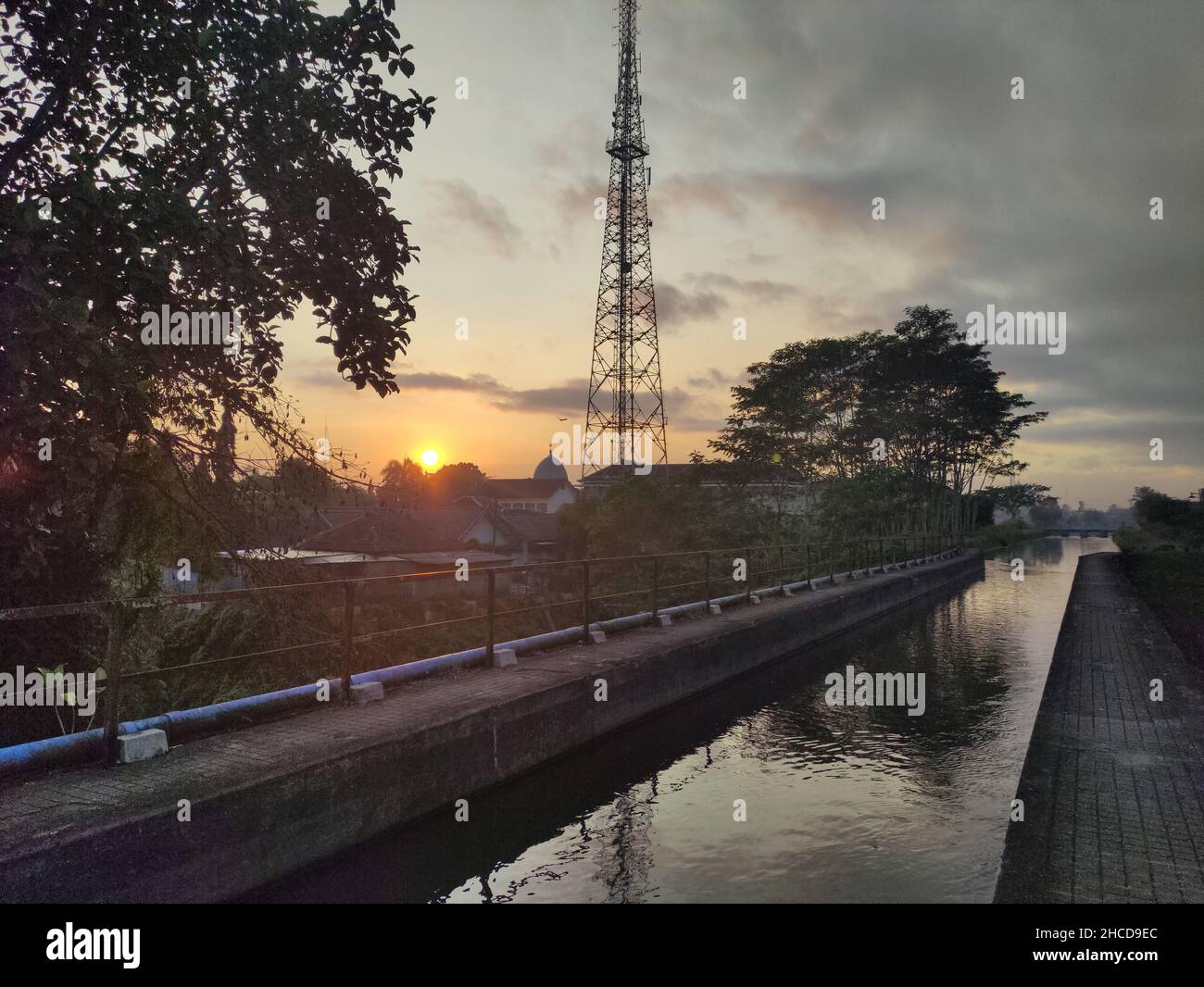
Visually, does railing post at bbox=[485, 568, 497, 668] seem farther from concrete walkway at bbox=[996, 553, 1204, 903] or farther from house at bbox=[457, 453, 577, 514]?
house at bbox=[457, 453, 577, 514]

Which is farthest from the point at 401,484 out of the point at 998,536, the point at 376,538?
the point at 998,536

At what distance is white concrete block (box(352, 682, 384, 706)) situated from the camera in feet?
22.8

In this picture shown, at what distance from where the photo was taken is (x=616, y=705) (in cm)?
891

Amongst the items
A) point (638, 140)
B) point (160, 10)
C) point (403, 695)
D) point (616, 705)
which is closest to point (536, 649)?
point (616, 705)

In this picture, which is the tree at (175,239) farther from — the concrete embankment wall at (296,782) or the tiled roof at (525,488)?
the tiled roof at (525,488)

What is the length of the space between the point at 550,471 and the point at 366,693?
342ft

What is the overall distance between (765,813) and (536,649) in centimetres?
399

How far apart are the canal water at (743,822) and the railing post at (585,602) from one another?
1.53m

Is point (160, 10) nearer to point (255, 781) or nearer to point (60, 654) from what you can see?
point (60, 654)

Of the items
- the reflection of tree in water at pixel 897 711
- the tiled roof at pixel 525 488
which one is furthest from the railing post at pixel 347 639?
the tiled roof at pixel 525 488

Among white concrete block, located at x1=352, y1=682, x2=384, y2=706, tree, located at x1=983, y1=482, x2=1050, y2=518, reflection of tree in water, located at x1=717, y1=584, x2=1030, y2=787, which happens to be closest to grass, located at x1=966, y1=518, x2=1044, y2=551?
tree, located at x1=983, y1=482, x2=1050, y2=518

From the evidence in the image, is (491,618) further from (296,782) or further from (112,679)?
(112,679)

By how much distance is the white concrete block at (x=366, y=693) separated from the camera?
6961 mm

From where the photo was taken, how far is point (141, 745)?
5.25 metres
